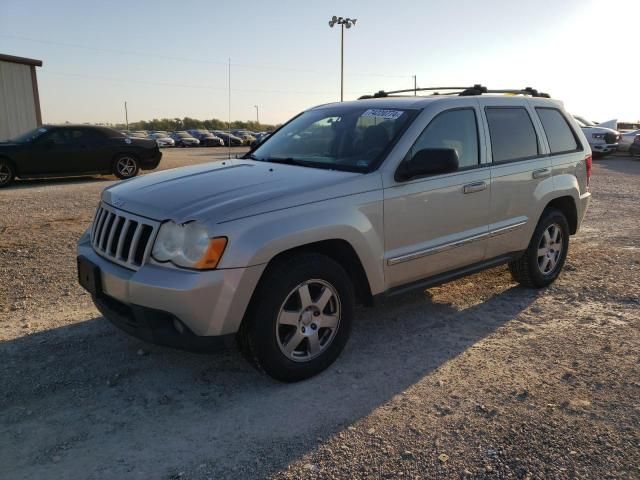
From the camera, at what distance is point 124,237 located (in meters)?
3.40

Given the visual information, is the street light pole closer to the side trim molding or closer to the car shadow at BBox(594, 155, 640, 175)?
the car shadow at BBox(594, 155, 640, 175)

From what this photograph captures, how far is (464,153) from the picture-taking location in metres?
4.44

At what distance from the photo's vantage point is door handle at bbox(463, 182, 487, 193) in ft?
14.2

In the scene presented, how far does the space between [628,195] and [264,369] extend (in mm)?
11019

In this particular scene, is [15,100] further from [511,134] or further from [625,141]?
[625,141]

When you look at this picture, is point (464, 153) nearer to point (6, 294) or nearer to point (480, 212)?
point (480, 212)

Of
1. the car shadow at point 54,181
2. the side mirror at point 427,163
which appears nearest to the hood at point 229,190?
the side mirror at point 427,163

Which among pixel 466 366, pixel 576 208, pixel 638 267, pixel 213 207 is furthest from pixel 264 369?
pixel 638 267

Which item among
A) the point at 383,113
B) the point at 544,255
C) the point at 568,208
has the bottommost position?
the point at 544,255

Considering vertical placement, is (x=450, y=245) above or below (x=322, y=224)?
below

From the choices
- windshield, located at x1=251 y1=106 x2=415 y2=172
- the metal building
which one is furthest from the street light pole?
windshield, located at x1=251 y1=106 x2=415 y2=172

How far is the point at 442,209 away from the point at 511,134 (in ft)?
4.12

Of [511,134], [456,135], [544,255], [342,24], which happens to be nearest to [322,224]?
[456,135]

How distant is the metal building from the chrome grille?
19.1m
